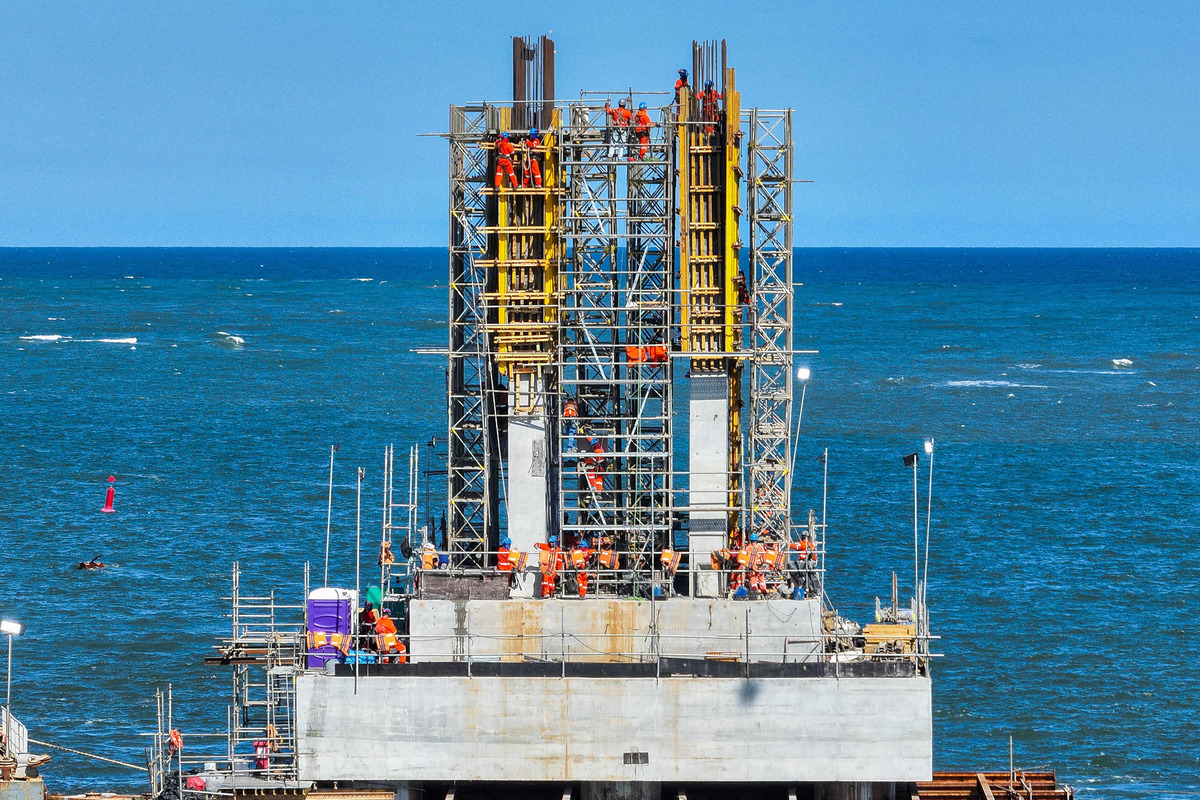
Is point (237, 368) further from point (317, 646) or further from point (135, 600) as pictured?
point (317, 646)

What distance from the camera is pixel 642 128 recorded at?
160 ft

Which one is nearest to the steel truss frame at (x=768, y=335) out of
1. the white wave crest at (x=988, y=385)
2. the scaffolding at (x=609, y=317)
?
the scaffolding at (x=609, y=317)

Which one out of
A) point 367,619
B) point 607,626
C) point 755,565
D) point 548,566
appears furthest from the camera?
point 755,565

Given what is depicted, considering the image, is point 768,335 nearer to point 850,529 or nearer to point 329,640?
point 329,640

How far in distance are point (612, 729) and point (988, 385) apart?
378 ft

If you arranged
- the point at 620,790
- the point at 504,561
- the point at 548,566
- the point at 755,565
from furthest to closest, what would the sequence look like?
the point at 755,565
the point at 504,561
the point at 548,566
the point at 620,790

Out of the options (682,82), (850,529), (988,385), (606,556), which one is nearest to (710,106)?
(682,82)

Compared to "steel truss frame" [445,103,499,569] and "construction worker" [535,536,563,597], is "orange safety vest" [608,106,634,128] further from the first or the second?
"construction worker" [535,536,563,597]

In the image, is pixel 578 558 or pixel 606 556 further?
pixel 606 556

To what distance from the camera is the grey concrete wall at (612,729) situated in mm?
42719

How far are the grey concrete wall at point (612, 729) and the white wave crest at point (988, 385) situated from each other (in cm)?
11066

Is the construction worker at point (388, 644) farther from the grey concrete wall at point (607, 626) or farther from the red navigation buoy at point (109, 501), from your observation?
the red navigation buoy at point (109, 501)

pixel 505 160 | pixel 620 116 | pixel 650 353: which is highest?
pixel 620 116

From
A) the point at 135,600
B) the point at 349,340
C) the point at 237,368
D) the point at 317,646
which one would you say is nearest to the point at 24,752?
the point at 317,646
